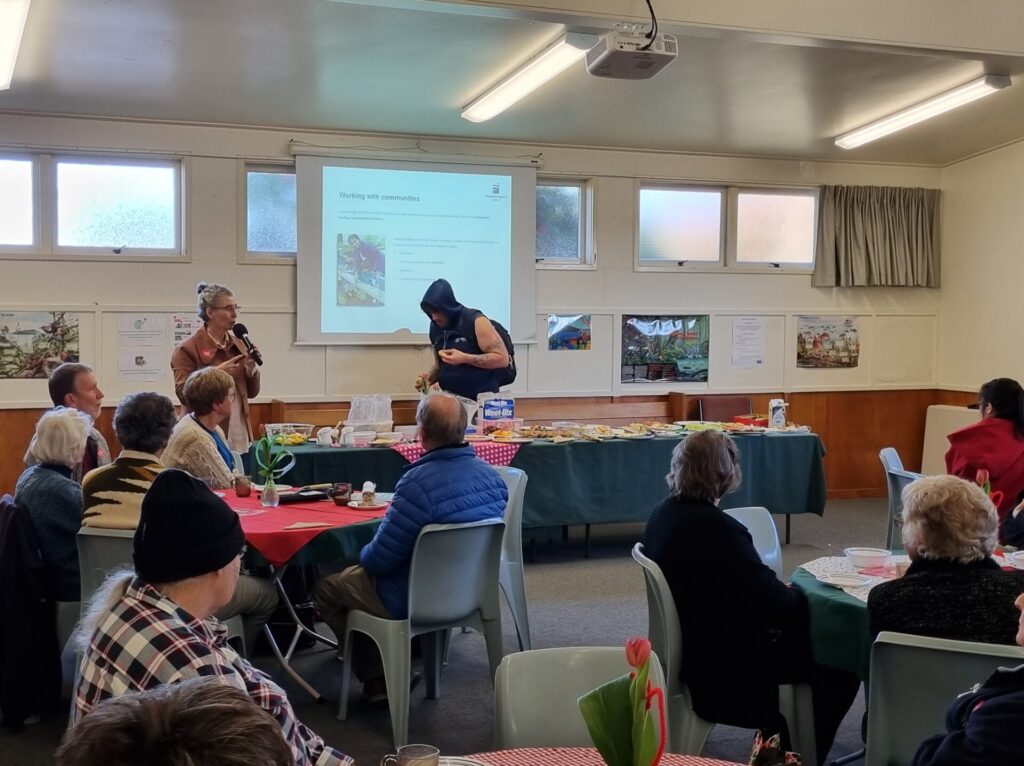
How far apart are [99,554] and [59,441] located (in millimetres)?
627

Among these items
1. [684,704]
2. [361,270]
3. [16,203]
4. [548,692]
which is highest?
[16,203]

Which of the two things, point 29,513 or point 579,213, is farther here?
point 579,213

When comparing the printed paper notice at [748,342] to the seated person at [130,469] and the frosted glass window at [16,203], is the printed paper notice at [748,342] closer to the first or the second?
the frosted glass window at [16,203]

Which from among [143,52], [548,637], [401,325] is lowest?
[548,637]

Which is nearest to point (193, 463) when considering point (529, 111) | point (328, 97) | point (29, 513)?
point (29, 513)

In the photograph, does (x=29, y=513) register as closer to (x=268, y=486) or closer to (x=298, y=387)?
(x=268, y=486)

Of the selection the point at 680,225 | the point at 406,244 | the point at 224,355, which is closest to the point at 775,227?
the point at 680,225

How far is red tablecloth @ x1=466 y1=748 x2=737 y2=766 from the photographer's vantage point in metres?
1.80

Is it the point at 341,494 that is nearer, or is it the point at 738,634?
the point at 738,634

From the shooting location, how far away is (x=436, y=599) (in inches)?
138

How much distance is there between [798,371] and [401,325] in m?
3.84

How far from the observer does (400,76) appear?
235 inches

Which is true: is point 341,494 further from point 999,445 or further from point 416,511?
point 999,445

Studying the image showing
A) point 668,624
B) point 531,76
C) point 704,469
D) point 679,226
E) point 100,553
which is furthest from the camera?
point 679,226
